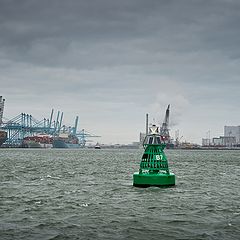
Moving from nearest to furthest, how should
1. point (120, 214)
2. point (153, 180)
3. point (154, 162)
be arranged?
1. point (120, 214)
2. point (153, 180)
3. point (154, 162)

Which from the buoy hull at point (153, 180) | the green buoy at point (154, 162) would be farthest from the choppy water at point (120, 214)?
the green buoy at point (154, 162)

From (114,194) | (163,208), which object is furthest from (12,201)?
(163,208)

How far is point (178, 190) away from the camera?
133 feet

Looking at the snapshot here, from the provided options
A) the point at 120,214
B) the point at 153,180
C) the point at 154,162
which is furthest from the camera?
the point at 154,162

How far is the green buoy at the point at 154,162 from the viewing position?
3801 cm

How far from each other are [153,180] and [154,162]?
1.55m

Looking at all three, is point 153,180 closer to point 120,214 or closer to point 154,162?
point 154,162

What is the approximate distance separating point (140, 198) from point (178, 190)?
720 centimetres

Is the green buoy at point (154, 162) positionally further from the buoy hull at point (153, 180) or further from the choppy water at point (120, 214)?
the choppy water at point (120, 214)

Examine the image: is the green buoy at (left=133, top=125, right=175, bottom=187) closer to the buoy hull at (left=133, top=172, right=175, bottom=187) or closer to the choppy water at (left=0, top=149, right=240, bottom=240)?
the buoy hull at (left=133, top=172, right=175, bottom=187)

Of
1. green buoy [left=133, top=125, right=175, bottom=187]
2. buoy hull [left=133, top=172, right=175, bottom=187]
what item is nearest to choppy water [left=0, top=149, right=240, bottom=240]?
buoy hull [left=133, top=172, right=175, bottom=187]

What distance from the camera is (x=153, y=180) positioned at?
3784 cm

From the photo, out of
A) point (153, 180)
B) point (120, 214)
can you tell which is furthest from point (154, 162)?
point (120, 214)

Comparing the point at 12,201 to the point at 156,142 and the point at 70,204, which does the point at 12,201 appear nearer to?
the point at 70,204
